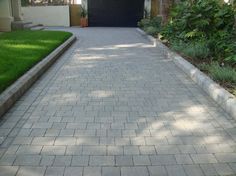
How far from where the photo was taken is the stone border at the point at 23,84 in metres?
4.65

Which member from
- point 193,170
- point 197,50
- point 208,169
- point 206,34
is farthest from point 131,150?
point 206,34

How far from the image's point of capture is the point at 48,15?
2317 cm

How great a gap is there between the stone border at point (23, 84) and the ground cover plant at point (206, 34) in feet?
12.0

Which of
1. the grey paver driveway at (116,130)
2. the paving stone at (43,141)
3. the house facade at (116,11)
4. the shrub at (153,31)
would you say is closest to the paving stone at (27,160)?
the grey paver driveway at (116,130)

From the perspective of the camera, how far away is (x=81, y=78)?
266 inches

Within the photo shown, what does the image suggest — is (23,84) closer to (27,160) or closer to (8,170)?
(27,160)

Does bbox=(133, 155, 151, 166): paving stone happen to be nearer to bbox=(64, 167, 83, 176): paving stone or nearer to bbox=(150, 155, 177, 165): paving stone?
bbox=(150, 155, 177, 165): paving stone

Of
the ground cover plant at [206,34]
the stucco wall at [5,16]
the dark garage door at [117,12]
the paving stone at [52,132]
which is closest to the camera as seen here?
the paving stone at [52,132]

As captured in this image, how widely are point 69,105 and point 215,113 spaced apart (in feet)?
7.65

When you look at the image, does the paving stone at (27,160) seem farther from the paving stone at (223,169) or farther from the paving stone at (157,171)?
the paving stone at (223,169)

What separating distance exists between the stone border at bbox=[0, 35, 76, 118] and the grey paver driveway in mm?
136

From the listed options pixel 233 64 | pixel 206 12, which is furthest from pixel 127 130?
pixel 206 12

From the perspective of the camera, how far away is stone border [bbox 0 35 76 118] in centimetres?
465

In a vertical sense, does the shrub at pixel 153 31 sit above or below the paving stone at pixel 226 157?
above
